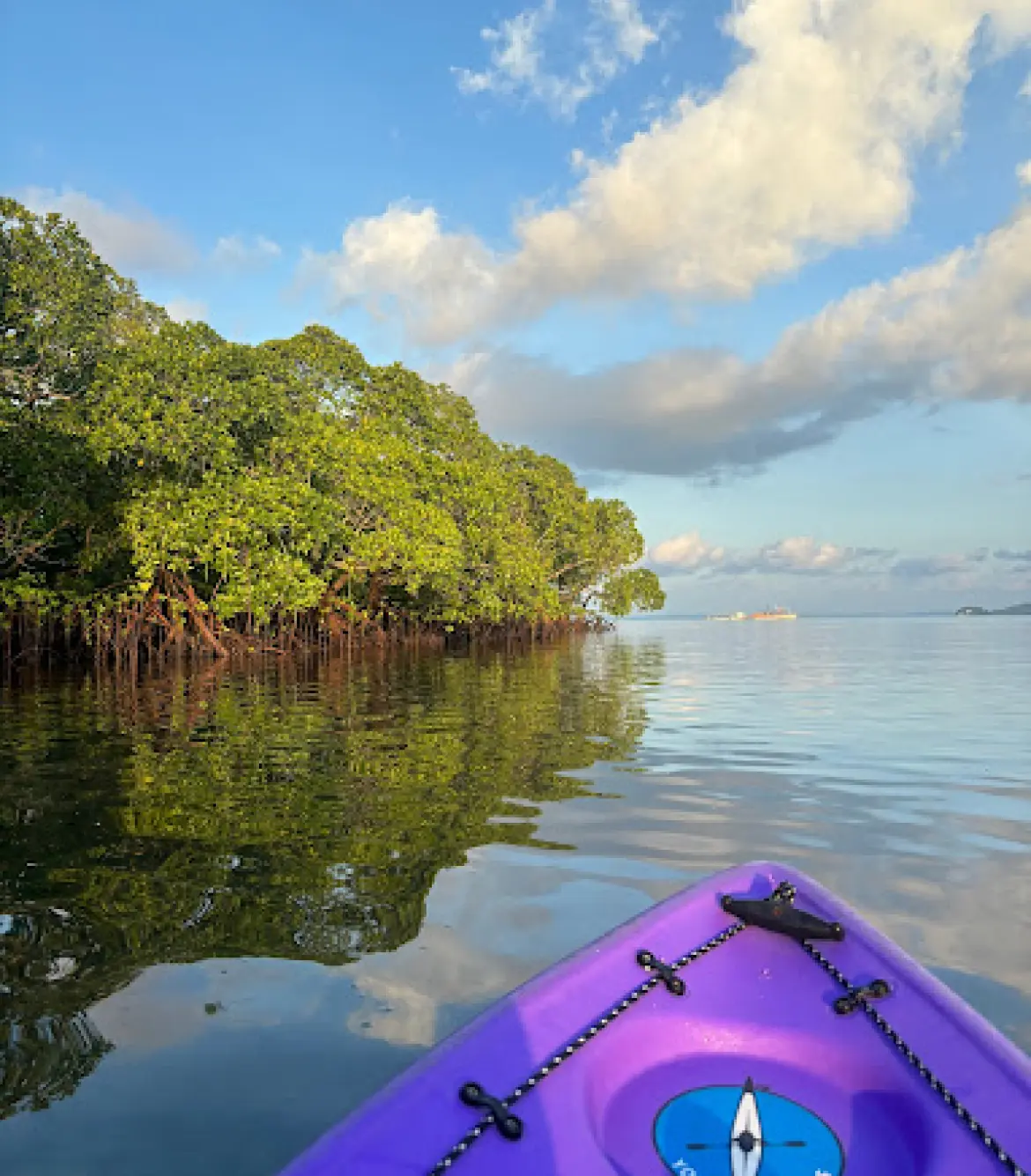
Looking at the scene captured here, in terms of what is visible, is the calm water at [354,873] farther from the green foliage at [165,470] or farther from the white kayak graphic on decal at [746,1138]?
the green foliage at [165,470]

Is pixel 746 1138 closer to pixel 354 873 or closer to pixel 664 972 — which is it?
pixel 664 972

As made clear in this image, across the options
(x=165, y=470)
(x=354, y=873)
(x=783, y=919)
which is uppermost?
(x=165, y=470)

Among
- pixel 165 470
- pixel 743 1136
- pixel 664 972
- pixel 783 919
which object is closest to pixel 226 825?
pixel 664 972

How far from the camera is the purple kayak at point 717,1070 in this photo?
66.1 inches

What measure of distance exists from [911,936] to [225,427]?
15909mm

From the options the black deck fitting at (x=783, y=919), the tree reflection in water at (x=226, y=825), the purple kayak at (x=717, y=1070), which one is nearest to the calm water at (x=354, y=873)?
the tree reflection in water at (x=226, y=825)

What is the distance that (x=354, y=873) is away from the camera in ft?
13.7

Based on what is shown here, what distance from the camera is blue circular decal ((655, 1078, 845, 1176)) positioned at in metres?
1.86

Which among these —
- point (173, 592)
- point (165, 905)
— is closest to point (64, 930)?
point (165, 905)

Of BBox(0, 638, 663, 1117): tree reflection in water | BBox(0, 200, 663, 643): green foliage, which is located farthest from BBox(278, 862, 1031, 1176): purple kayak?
BBox(0, 200, 663, 643): green foliage

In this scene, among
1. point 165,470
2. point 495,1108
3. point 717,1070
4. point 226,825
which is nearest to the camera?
point 495,1108

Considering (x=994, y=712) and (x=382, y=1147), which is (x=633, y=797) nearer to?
(x=382, y=1147)

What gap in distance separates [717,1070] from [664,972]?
10.9 inches

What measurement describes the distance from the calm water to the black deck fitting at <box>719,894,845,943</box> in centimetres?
81
